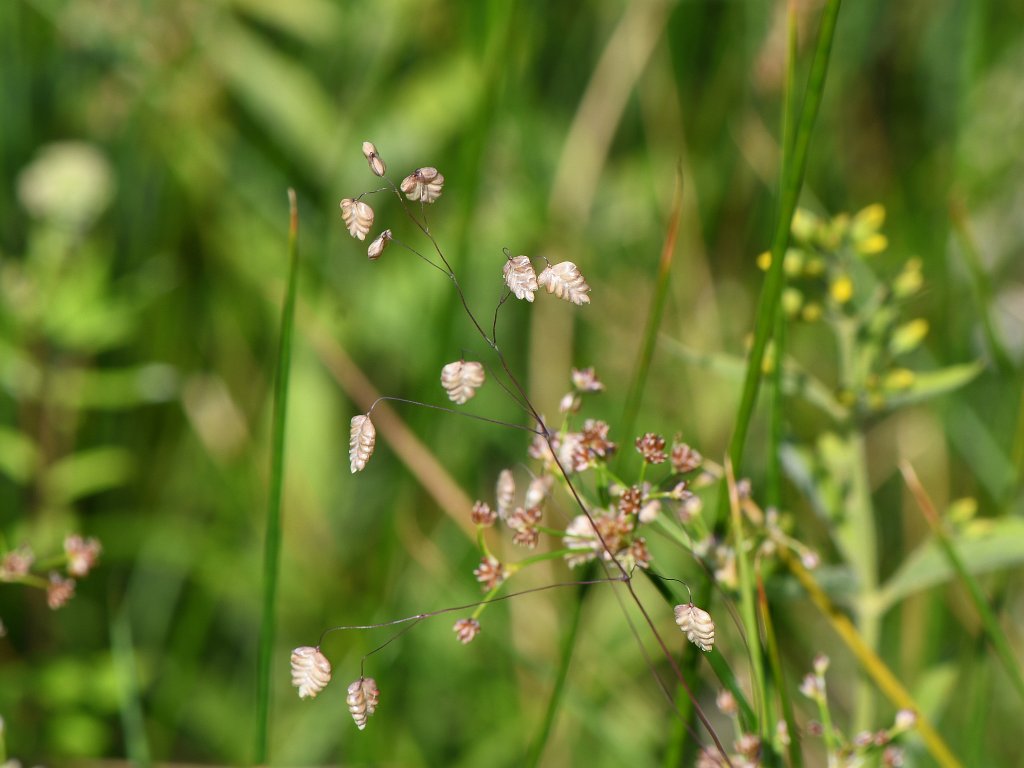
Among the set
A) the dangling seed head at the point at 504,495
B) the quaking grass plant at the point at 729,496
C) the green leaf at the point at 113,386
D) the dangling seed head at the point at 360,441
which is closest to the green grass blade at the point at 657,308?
the quaking grass plant at the point at 729,496

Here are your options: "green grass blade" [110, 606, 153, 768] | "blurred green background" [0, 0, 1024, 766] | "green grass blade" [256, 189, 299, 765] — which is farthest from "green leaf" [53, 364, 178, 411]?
"green grass blade" [256, 189, 299, 765]

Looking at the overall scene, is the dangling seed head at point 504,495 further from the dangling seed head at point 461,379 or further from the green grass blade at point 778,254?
the green grass blade at point 778,254

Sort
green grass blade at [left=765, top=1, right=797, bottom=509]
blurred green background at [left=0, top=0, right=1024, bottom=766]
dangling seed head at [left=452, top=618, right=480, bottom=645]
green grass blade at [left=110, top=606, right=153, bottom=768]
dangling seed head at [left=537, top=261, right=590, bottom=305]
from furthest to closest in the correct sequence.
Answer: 1. blurred green background at [left=0, top=0, right=1024, bottom=766]
2. green grass blade at [left=110, top=606, right=153, bottom=768]
3. green grass blade at [left=765, top=1, right=797, bottom=509]
4. dangling seed head at [left=452, top=618, right=480, bottom=645]
5. dangling seed head at [left=537, top=261, right=590, bottom=305]

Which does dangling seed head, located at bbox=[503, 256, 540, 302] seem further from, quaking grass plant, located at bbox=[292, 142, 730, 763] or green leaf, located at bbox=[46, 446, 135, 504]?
green leaf, located at bbox=[46, 446, 135, 504]

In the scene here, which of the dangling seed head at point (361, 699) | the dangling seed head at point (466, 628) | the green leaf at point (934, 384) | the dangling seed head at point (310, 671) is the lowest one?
the dangling seed head at point (361, 699)

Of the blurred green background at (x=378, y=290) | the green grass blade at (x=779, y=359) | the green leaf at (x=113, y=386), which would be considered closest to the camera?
the green grass blade at (x=779, y=359)
